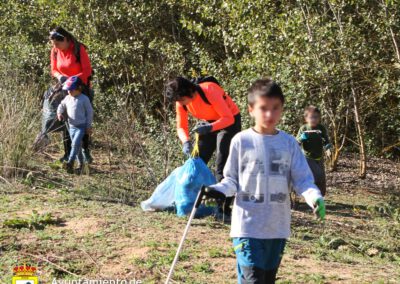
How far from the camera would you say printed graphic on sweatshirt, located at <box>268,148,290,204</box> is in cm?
381

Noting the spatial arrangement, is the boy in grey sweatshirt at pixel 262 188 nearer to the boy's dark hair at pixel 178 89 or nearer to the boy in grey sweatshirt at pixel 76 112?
the boy's dark hair at pixel 178 89

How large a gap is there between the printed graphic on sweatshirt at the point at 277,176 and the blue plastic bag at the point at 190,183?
2.59 metres

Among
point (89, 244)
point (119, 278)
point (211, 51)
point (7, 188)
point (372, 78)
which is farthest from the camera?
point (211, 51)

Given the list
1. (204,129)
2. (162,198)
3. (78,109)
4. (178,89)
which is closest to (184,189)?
(162,198)

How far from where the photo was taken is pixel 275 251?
3857mm

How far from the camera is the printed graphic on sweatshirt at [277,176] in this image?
3.81 m

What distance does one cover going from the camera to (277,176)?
3.82 m

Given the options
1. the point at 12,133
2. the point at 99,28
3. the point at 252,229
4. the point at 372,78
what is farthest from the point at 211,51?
the point at 252,229

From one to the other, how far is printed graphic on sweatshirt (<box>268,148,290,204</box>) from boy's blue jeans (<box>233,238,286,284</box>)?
24 centimetres

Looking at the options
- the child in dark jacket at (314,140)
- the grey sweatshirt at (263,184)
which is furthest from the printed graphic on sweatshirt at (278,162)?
the child in dark jacket at (314,140)

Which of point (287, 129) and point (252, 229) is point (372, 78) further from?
point (252, 229)

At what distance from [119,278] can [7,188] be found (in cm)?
283

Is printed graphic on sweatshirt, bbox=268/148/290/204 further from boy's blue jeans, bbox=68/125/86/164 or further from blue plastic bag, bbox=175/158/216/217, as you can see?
boy's blue jeans, bbox=68/125/86/164

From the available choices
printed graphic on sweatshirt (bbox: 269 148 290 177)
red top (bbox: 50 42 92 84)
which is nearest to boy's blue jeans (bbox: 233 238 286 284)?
printed graphic on sweatshirt (bbox: 269 148 290 177)
